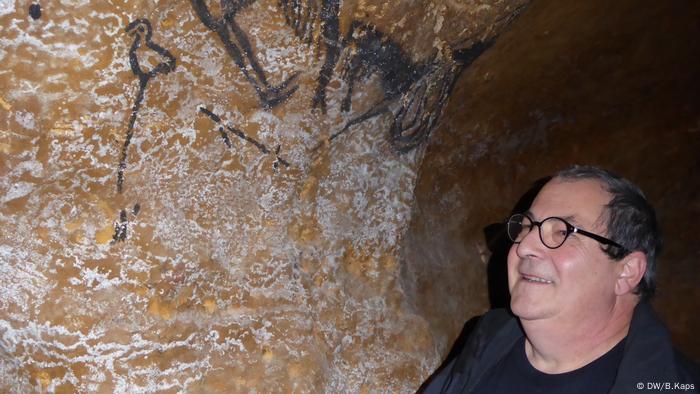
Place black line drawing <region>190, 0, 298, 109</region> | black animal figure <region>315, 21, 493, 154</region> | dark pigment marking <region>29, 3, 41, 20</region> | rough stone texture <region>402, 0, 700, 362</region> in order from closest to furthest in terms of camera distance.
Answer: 1. dark pigment marking <region>29, 3, 41, 20</region>
2. black line drawing <region>190, 0, 298, 109</region>
3. black animal figure <region>315, 21, 493, 154</region>
4. rough stone texture <region>402, 0, 700, 362</region>

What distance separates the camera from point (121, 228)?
1.27 metres

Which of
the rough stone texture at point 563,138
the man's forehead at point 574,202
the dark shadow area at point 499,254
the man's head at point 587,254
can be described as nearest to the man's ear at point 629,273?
the man's head at point 587,254

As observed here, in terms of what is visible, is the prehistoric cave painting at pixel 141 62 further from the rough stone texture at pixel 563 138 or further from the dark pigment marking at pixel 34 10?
the rough stone texture at pixel 563 138

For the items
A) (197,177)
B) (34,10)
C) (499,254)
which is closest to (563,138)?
(499,254)

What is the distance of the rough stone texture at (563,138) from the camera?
1.74 metres

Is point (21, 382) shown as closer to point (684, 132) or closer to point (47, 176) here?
point (47, 176)

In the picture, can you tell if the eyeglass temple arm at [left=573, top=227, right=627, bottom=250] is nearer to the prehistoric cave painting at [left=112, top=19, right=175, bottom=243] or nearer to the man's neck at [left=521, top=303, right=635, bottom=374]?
the man's neck at [left=521, top=303, right=635, bottom=374]

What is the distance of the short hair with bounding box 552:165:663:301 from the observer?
4.14 ft

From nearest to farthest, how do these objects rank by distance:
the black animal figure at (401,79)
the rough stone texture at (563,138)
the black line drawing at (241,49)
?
1. the black line drawing at (241,49)
2. the black animal figure at (401,79)
3. the rough stone texture at (563,138)

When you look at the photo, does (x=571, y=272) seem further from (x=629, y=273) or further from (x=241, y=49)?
(x=241, y=49)

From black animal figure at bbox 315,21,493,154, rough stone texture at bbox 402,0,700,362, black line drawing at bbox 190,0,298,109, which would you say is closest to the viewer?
black line drawing at bbox 190,0,298,109


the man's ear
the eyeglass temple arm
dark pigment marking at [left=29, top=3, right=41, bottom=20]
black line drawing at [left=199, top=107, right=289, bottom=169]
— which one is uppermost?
dark pigment marking at [left=29, top=3, right=41, bottom=20]

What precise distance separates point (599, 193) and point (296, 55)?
2.19 ft

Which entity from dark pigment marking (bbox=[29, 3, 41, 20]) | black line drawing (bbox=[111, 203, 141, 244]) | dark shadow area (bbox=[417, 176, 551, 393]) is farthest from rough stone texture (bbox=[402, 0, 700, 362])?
dark pigment marking (bbox=[29, 3, 41, 20])
